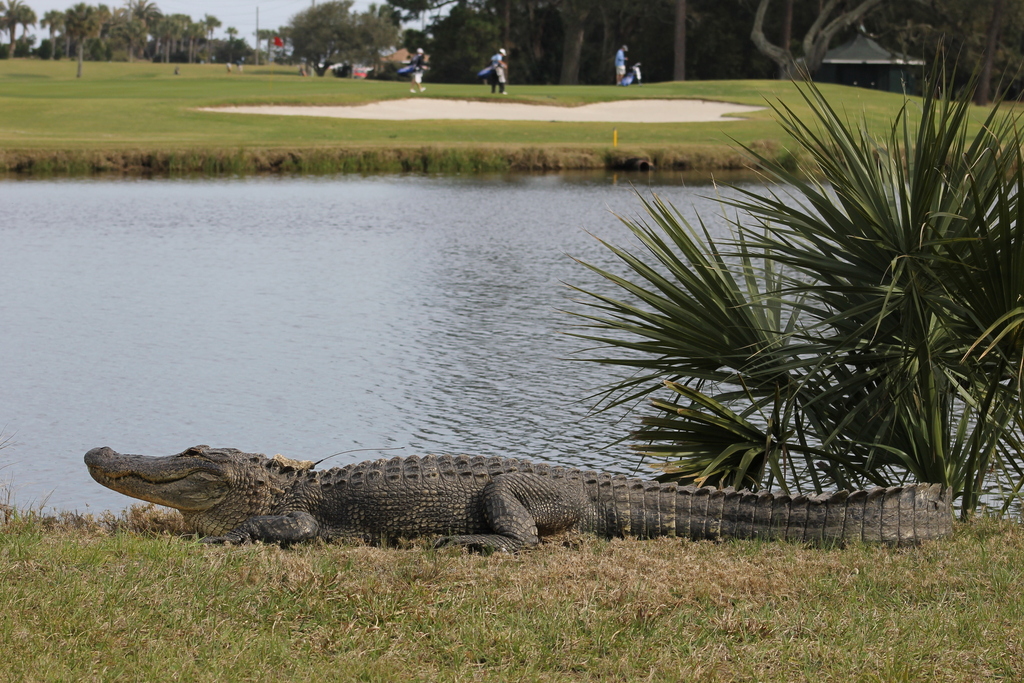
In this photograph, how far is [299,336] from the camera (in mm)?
12711

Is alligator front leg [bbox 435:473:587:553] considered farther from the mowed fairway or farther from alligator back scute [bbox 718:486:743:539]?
the mowed fairway

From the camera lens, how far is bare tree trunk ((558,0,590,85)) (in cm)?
6194

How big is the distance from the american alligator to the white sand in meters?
33.8

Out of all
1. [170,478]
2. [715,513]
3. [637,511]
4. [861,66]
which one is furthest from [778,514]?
[861,66]

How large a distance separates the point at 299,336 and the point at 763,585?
8923 millimetres

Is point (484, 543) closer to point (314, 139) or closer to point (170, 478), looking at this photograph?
point (170, 478)

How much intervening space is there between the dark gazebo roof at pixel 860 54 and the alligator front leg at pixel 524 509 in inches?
2373

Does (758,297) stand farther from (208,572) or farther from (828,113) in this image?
(208,572)

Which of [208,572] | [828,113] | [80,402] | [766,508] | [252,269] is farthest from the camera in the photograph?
[252,269]

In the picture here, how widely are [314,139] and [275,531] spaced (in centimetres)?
2850

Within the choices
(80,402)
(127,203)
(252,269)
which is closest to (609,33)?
(127,203)

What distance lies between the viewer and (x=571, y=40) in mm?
64875

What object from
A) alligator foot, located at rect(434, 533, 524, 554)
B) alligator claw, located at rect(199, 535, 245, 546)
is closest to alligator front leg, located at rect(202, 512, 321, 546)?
alligator claw, located at rect(199, 535, 245, 546)

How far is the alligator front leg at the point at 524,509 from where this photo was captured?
5473 mm
